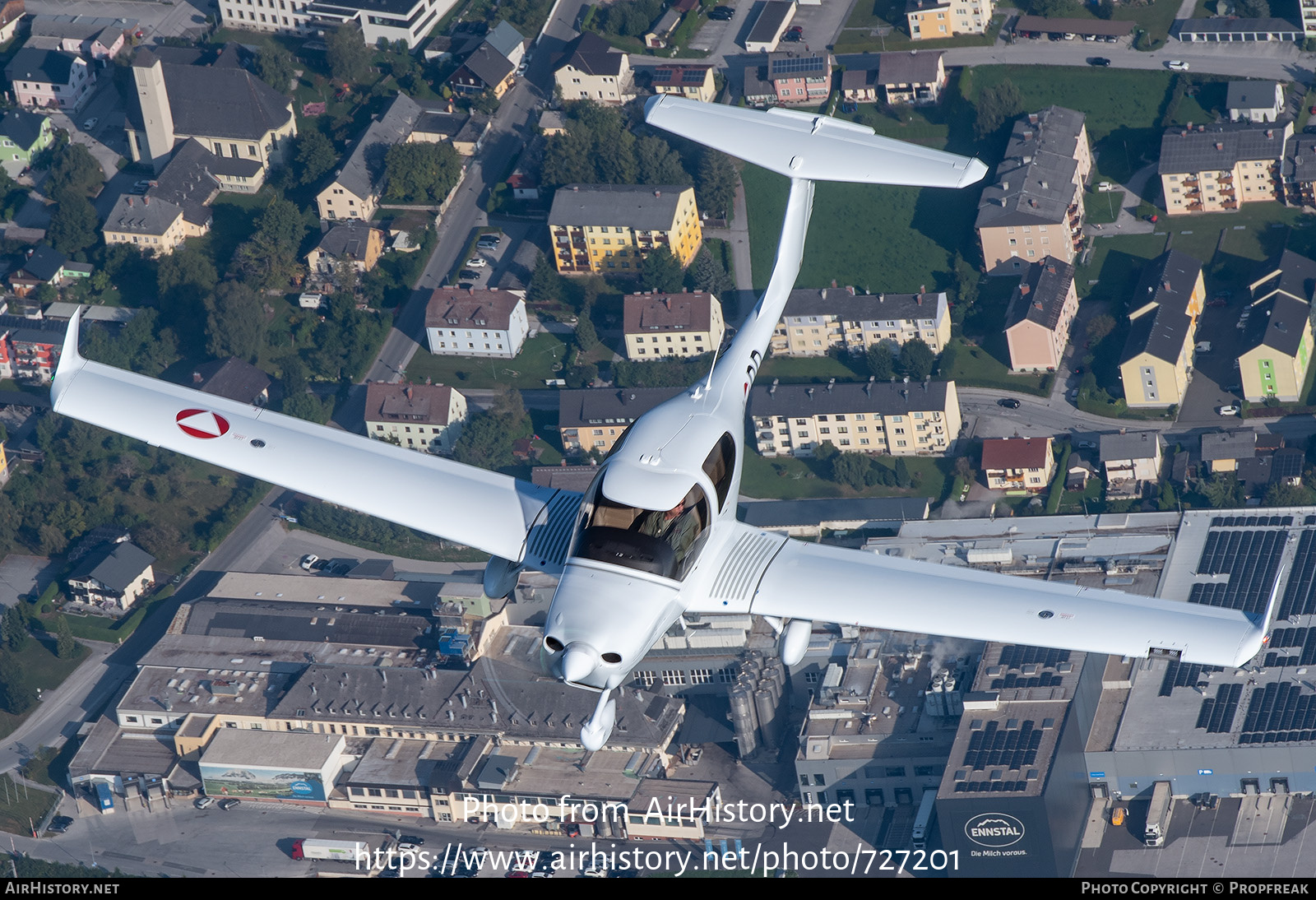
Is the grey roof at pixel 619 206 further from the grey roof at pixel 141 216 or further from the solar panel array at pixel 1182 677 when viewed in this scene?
the solar panel array at pixel 1182 677

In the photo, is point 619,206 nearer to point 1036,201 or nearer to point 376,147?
point 376,147

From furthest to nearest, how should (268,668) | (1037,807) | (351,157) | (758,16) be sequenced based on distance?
(758,16), (351,157), (268,668), (1037,807)

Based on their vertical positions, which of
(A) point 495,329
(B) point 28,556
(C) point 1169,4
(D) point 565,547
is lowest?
(B) point 28,556

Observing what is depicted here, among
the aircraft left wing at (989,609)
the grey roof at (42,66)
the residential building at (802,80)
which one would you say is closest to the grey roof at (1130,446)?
the residential building at (802,80)

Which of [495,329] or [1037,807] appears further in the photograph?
[495,329]

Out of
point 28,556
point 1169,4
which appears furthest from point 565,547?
point 1169,4

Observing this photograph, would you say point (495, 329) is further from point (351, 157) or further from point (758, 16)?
point (758, 16)
